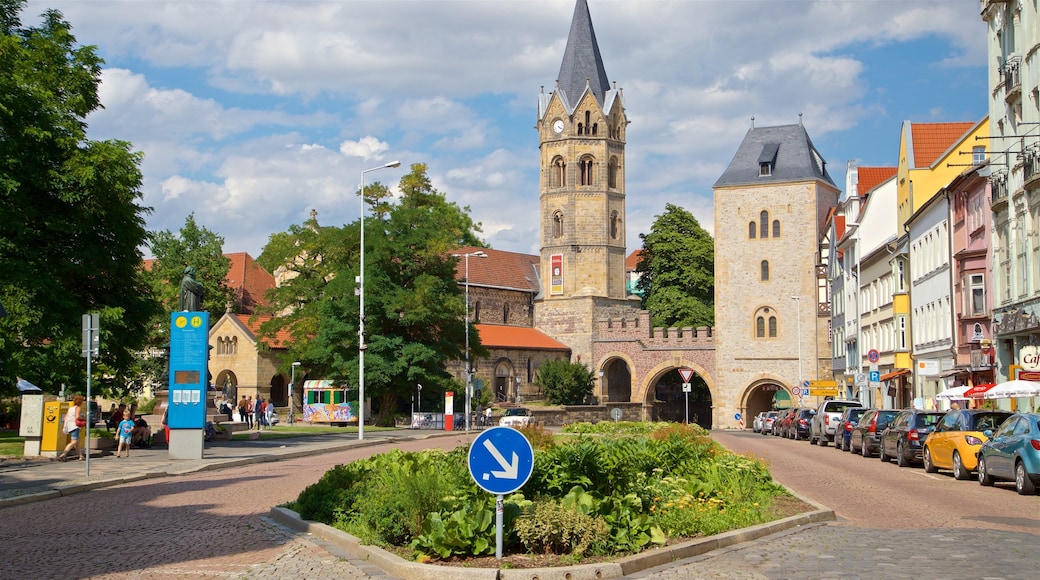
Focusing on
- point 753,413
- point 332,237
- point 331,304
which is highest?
point 332,237

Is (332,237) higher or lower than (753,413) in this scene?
higher

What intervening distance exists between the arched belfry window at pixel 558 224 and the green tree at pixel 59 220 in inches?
2286

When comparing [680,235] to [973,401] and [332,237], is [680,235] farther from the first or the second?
[973,401]

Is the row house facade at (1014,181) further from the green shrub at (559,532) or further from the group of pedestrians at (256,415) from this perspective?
the group of pedestrians at (256,415)

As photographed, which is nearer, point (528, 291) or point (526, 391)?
point (526, 391)

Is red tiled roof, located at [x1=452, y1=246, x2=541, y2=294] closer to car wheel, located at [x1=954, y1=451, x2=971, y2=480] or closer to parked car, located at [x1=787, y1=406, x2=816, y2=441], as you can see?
parked car, located at [x1=787, y1=406, x2=816, y2=441]

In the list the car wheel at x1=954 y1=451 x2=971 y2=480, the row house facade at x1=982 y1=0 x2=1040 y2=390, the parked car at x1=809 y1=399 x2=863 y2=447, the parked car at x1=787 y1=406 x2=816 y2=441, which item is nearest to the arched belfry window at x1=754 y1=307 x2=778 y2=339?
the parked car at x1=787 y1=406 x2=816 y2=441

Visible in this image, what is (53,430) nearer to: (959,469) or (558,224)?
(959,469)

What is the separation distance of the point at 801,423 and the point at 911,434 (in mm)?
18962

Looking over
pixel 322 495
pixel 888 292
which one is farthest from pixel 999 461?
pixel 888 292

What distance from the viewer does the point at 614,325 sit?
88.2 meters

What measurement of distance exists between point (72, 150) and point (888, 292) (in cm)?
3694

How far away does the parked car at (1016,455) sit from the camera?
1797 cm

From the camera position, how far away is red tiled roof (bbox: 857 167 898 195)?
66.8 meters
